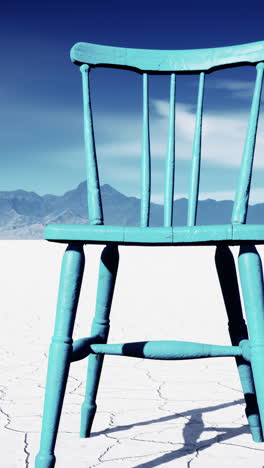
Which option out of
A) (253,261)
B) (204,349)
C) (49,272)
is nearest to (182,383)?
(204,349)

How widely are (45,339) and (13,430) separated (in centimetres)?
204

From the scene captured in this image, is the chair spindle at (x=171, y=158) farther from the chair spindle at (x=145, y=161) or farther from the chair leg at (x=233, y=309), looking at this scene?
the chair leg at (x=233, y=309)

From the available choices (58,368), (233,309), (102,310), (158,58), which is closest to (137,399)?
(102,310)

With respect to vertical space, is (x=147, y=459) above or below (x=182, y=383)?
below

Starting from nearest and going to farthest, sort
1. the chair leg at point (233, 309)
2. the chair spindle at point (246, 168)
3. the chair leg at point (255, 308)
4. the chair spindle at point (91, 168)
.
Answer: the chair leg at point (255, 308) < the chair spindle at point (246, 168) < the chair spindle at point (91, 168) < the chair leg at point (233, 309)

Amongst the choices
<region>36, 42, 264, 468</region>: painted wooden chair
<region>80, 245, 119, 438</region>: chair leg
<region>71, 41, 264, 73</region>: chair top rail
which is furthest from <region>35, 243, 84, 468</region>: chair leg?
<region>71, 41, 264, 73</region>: chair top rail

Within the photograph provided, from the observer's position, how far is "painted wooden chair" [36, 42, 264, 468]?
1406mm

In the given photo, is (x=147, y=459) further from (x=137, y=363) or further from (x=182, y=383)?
(x=137, y=363)

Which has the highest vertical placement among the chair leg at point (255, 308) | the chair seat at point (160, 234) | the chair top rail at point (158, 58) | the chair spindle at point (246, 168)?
the chair top rail at point (158, 58)

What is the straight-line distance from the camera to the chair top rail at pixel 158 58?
1820 millimetres

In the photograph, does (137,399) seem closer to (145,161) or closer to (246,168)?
(145,161)

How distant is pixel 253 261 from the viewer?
1.41 metres

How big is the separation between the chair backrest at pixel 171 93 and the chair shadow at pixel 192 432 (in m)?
0.71

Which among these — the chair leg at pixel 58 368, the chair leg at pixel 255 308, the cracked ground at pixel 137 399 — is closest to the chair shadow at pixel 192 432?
the cracked ground at pixel 137 399
